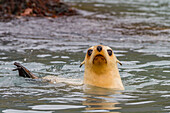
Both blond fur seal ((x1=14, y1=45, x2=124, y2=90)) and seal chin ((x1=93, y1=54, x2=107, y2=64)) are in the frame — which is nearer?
seal chin ((x1=93, y1=54, x2=107, y2=64))

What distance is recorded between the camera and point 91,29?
16.0 meters

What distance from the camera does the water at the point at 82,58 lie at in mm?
6355

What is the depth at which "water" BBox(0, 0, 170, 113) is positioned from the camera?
636 centimetres

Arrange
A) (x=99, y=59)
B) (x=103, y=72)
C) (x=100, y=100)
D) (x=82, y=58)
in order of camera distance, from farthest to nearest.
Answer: (x=82, y=58)
(x=103, y=72)
(x=99, y=59)
(x=100, y=100)

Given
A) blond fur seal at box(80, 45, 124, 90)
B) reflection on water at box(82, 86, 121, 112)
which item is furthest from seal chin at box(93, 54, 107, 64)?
reflection on water at box(82, 86, 121, 112)

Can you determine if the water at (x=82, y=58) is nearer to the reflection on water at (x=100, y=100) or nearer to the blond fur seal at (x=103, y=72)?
the reflection on water at (x=100, y=100)

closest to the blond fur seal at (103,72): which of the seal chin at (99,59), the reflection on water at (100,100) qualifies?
the seal chin at (99,59)

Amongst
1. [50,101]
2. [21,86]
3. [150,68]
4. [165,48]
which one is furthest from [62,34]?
[50,101]

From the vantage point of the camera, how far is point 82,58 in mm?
11023

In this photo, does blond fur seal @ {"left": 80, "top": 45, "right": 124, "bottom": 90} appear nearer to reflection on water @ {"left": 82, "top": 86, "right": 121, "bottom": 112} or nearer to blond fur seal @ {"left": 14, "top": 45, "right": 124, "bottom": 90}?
blond fur seal @ {"left": 14, "top": 45, "right": 124, "bottom": 90}

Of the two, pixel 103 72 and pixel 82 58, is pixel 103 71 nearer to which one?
pixel 103 72

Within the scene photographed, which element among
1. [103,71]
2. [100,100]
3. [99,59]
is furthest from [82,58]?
[100,100]

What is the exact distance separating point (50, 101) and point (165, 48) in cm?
683

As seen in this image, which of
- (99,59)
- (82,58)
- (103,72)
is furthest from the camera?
(82,58)
